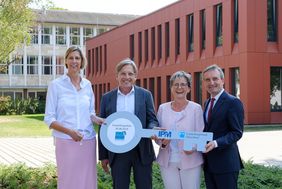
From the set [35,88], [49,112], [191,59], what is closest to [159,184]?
[49,112]

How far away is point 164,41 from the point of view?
3525cm

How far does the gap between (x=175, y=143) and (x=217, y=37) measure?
24.9 m

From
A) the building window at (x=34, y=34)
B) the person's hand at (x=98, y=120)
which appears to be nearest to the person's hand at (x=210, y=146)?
the person's hand at (x=98, y=120)

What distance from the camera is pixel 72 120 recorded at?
4.92 meters

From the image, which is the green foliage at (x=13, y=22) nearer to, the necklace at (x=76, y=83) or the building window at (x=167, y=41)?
the building window at (x=167, y=41)

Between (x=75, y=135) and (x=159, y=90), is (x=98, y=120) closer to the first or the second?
(x=75, y=135)

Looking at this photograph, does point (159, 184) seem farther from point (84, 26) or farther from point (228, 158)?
point (84, 26)

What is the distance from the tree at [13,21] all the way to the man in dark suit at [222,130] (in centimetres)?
2444

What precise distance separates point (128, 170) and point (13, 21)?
2613 cm

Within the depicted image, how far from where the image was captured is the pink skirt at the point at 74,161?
4969 millimetres

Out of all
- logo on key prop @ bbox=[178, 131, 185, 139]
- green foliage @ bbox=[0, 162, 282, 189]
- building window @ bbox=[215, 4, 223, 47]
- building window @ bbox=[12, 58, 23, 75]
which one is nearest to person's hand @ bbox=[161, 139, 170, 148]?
logo on key prop @ bbox=[178, 131, 185, 139]

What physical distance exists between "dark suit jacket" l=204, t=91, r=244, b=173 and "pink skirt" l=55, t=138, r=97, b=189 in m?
1.26

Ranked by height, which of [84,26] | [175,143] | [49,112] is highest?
[84,26]

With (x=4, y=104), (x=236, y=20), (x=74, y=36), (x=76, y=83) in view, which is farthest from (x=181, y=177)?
(x=74, y=36)
